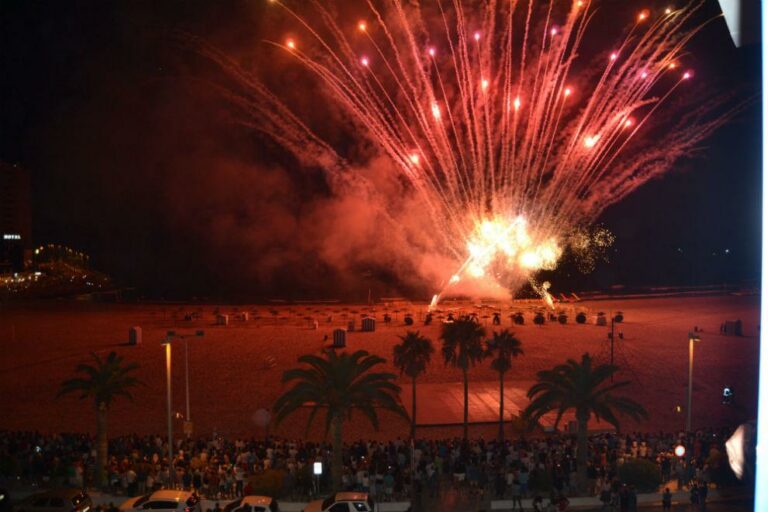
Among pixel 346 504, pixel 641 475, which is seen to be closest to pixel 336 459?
pixel 346 504

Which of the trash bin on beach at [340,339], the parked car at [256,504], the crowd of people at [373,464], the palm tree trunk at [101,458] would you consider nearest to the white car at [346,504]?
the parked car at [256,504]

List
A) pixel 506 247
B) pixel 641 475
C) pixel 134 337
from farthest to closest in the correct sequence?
pixel 506 247 < pixel 134 337 < pixel 641 475

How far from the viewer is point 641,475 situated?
45.1 feet

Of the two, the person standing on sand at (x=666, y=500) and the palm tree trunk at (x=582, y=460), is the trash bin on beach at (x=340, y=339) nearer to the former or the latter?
the palm tree trunk at (x=582, y=460)

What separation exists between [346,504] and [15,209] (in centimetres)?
12799

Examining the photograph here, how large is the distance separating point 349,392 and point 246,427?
22.0 ft

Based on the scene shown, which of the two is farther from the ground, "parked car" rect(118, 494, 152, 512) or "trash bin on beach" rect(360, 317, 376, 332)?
"parked car" rect(118, 494, 152, 512)

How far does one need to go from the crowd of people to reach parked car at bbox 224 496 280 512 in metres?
1.00

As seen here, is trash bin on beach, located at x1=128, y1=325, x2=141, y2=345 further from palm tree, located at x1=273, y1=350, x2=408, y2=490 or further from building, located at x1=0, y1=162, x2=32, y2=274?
building, located at x1=0, y1=162, x2=32, y2=274

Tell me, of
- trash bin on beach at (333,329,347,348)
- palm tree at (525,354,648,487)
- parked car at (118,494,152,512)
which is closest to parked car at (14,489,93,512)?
parked car at (118,494,152,512)

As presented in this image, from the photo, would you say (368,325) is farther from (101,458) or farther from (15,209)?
(15,209)

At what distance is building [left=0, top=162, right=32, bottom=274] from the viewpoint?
115688 mm

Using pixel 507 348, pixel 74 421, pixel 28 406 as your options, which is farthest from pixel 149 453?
pixel 507 348

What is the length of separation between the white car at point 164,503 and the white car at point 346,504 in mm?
2159
